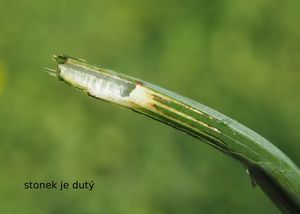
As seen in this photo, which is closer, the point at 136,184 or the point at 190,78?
the point at 136,184

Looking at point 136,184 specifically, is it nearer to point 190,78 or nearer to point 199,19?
point 190,78

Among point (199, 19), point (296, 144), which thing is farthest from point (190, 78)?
point (296, 144)

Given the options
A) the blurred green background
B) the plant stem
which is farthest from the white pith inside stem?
the blurred green background

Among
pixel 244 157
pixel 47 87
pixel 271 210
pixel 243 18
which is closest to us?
pixel 244 157

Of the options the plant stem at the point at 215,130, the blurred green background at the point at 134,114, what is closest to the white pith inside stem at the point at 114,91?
the plant stem at the point at 215,130

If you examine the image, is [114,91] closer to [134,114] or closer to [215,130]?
[215,130]

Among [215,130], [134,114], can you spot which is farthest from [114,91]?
[134,114]

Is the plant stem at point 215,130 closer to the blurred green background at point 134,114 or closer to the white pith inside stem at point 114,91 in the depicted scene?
the white pith inside stem at point 114,91
